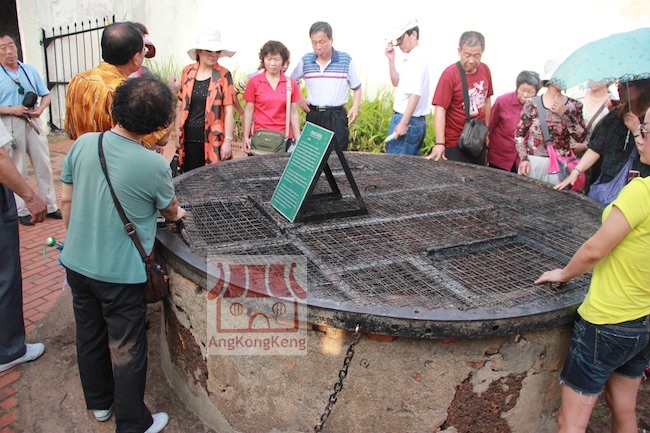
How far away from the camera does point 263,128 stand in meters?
5.54

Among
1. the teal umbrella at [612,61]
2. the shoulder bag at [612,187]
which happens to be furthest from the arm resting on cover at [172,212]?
the shoulder bag at [612,187]

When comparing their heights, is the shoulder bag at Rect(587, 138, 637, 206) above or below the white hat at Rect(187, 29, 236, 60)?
below

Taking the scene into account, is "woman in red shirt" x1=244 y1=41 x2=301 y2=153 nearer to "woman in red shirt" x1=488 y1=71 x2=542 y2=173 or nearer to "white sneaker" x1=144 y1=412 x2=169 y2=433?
"woman in red shirt" x1=488 y1=71 x2=542 y2=173

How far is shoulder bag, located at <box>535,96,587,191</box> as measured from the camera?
4574 mm

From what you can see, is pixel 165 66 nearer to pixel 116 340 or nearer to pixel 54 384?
pixel 54 384

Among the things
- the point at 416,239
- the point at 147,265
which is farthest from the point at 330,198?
the point at 147,265

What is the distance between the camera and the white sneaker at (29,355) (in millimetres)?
3453

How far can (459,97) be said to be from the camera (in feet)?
16.8

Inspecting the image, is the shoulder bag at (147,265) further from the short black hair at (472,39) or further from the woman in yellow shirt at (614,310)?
the short black hair at (472,39)

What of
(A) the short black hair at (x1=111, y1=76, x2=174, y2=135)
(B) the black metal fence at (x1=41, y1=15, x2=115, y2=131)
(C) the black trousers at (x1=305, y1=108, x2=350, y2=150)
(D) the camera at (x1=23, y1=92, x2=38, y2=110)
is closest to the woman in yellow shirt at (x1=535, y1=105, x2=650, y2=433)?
(A) the short black hair at (x1=111, y1=76, x2=174, y2=135)

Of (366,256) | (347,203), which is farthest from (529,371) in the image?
(347,203)

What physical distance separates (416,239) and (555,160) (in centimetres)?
197

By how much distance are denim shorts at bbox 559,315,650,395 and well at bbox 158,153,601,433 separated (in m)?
0.13

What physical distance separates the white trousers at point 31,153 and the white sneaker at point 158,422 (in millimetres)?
3362
